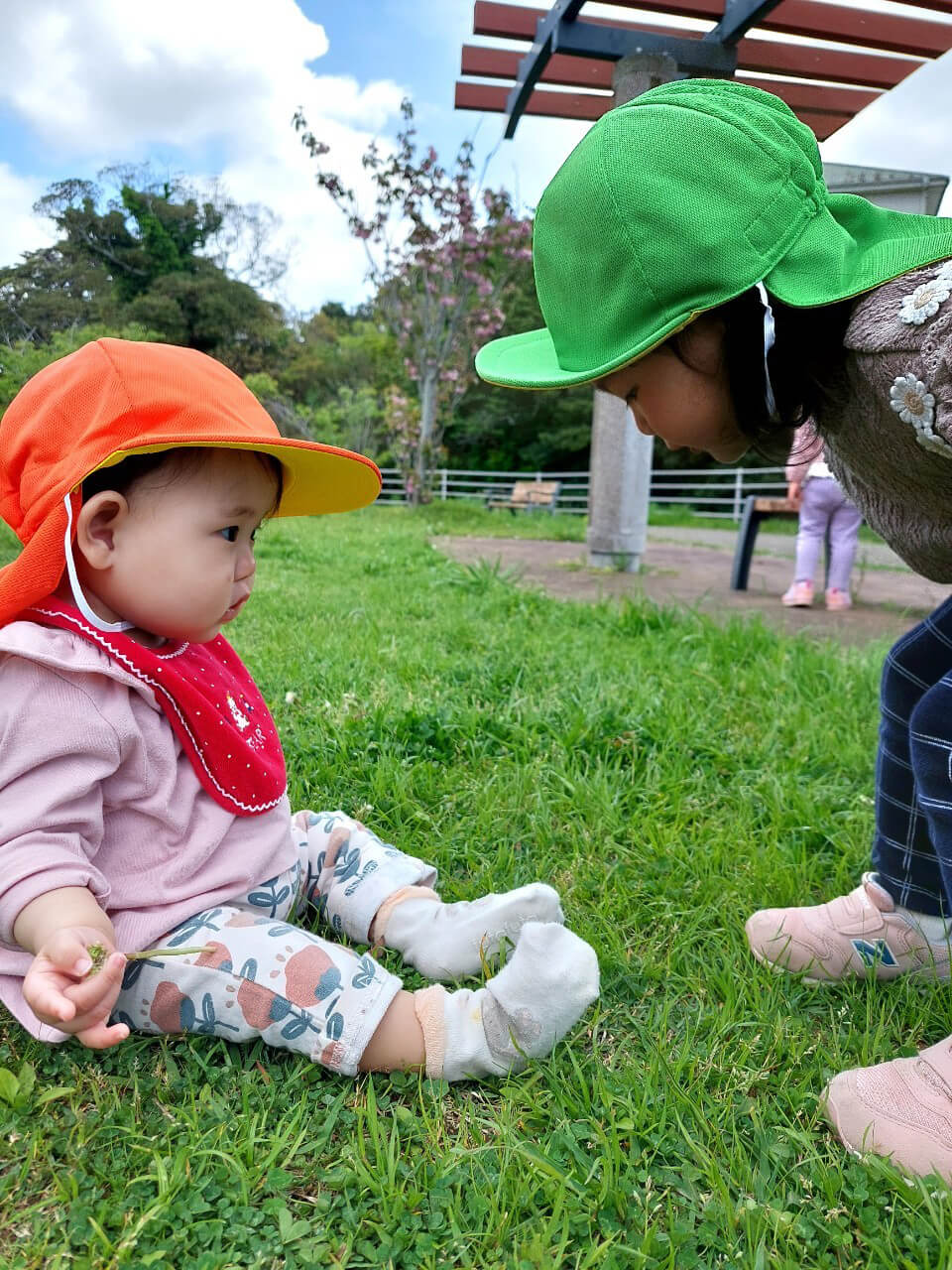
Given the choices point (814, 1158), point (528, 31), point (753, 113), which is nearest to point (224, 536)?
point (753, 113)

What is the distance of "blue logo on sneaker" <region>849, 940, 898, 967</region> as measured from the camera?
148cm

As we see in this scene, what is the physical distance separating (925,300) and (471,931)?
1.06 meters

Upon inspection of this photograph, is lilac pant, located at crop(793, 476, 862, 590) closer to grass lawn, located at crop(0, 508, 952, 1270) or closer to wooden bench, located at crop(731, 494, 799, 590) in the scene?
wooden bench, located at crop(731, 494, 799, 590)

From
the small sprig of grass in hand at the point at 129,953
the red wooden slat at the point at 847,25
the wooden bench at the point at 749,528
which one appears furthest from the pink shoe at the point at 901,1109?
the wooden bench at the point at 749,528

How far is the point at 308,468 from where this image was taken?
1.52 m

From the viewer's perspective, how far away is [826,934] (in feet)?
4.95

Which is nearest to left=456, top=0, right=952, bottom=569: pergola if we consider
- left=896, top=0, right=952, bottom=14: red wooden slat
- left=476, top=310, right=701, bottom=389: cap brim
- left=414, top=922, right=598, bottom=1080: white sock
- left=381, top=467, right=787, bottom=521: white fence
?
left=896, top=0, right=952, bottom=14: red wooden slat

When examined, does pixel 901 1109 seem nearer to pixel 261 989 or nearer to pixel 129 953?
pixel 261 989

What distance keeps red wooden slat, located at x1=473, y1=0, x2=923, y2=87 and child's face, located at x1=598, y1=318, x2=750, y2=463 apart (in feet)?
12.7

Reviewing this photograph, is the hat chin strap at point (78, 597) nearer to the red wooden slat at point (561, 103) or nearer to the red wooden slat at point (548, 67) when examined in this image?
the red wooden slat at point (548, 67)

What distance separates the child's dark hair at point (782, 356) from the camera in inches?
50.0

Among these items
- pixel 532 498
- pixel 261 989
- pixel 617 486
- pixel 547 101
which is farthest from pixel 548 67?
pixel 532 498

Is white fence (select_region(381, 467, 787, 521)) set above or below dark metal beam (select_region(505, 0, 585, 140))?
below

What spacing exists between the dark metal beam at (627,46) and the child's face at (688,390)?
3380 millimetres
